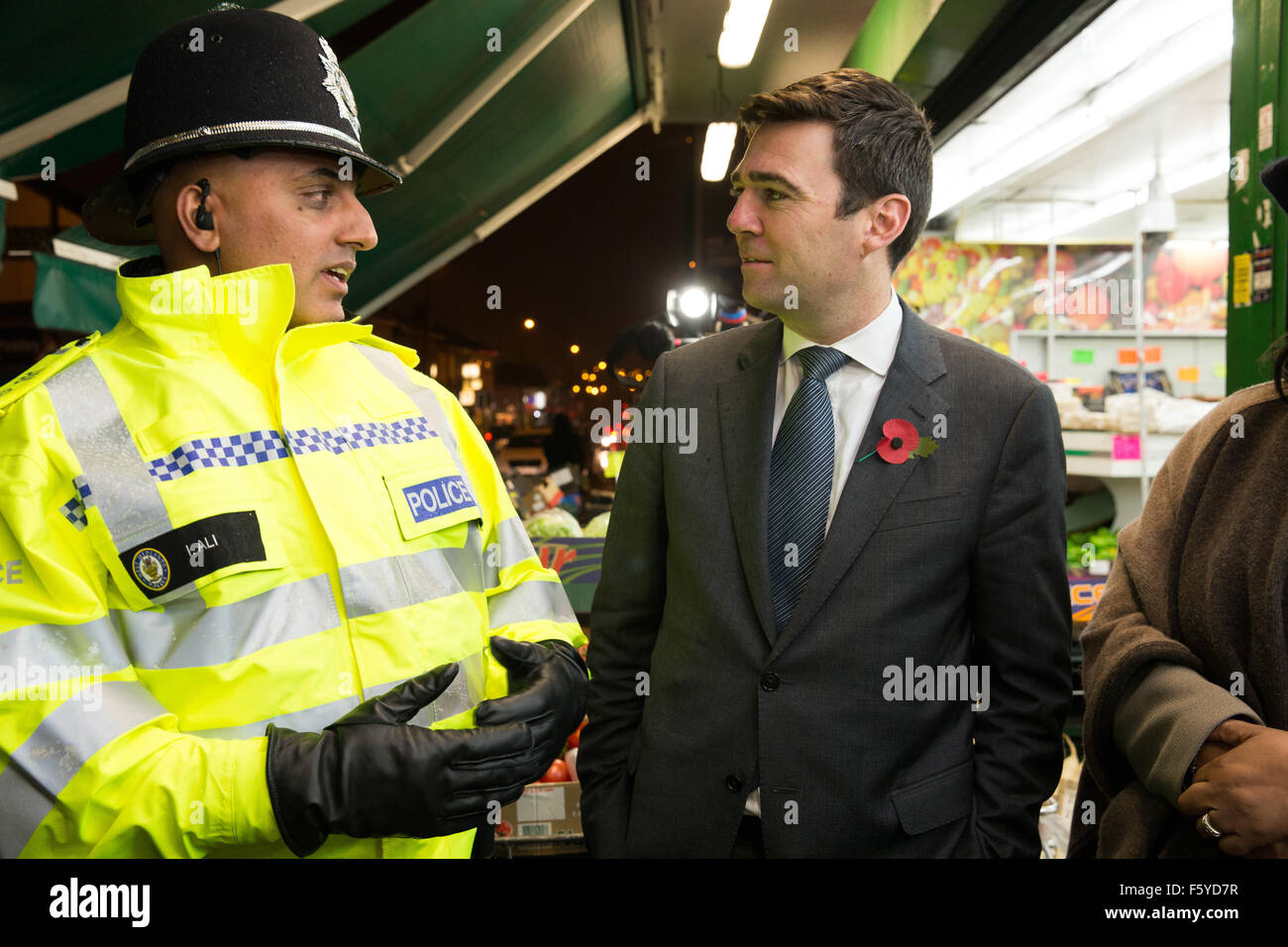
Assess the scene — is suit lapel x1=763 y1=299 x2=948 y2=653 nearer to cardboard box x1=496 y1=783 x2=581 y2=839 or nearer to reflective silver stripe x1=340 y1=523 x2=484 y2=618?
reflective silver stripe x1=340 y1=523 x2=484 y2=618

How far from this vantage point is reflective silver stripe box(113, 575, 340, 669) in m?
1.21

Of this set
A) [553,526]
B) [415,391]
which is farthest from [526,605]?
[553,526]

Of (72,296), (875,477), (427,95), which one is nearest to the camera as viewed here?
(875,477)

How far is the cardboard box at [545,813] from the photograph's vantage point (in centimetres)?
271

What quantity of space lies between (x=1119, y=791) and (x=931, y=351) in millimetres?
791

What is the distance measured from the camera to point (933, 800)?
156cm

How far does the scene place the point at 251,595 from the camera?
4.11 feet

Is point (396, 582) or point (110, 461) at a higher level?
point (110, 461)

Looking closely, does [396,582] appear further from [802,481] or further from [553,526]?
[553,526]

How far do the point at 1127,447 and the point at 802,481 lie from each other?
156 inches

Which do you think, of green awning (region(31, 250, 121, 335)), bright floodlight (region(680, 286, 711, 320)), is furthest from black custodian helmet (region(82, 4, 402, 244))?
bright floodlight (region(680, 286, 711, 320))

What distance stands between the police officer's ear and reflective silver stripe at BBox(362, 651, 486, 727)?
1.02m
